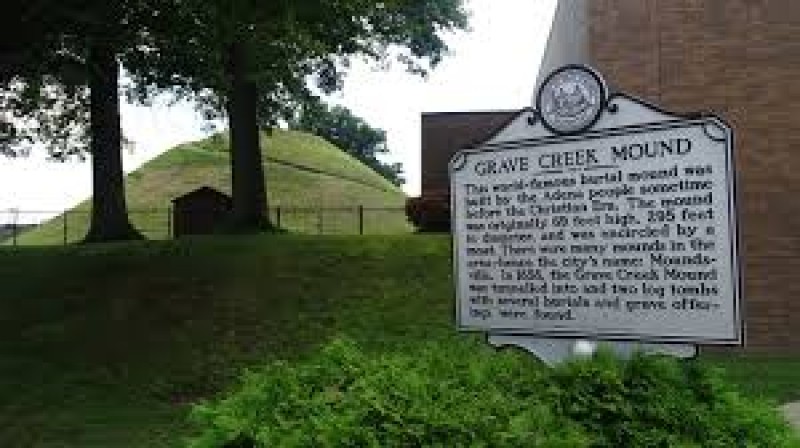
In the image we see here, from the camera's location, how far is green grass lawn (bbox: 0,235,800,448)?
13.8 meters

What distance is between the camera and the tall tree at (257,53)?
15.7m

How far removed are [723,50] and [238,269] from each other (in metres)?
9.45

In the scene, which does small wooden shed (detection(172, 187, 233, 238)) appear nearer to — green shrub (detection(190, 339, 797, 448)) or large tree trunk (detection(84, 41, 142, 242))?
large tree trunk (detection(84, 41, 142, 242))

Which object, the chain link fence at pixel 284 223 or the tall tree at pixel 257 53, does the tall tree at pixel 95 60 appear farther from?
the chain link fence at pixel 284 223

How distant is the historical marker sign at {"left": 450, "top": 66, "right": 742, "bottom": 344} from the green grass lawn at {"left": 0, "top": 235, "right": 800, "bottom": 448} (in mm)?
6293

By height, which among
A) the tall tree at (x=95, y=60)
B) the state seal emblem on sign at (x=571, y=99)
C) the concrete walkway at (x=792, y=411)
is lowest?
the concrete walkway at (x=792, y=411)

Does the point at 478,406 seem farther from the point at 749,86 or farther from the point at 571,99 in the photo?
the point at 749,86

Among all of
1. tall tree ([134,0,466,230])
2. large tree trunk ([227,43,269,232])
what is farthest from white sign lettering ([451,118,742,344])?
large tree trunk ([227,43,269,232])

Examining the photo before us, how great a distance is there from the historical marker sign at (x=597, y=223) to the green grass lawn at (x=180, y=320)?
6293 millimetres

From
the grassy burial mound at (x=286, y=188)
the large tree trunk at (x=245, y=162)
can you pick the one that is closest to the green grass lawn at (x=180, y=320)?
the large tree trunk at (x=245, y=162)

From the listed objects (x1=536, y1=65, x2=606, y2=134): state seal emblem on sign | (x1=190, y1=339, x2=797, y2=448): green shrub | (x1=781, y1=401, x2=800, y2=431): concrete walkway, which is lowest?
(x1=781, y1=401, x2=800, y2=431): concrete walkway

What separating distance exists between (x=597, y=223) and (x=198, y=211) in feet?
115

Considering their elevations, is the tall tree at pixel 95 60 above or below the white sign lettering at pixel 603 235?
above

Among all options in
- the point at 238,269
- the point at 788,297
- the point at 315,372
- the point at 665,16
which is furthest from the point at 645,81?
the point at 315,372
